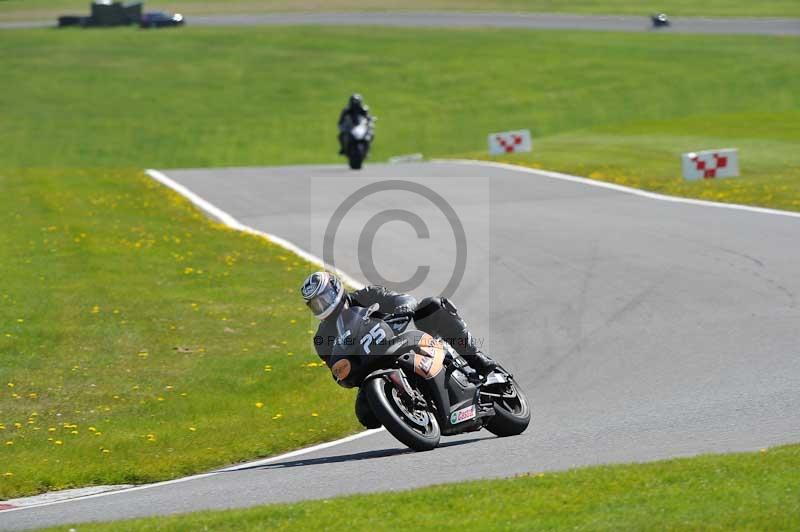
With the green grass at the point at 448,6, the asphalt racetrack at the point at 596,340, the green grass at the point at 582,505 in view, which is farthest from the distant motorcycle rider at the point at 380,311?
the green grass at the point at 448,6

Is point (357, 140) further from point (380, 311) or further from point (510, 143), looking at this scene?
point (380, 311)

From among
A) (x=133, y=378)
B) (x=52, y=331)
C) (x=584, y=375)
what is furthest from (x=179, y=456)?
(x=52, y=331)

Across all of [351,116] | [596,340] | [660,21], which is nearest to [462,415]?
[596,340]

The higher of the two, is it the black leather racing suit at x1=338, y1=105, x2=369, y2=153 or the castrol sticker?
the black leather racing suit at x1=338, y1=105, x2=369, y2=153

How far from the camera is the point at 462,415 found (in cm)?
1046

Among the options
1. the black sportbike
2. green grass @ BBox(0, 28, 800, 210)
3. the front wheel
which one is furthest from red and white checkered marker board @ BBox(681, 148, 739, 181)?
the front wheel

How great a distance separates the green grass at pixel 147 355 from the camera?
37.7 feet

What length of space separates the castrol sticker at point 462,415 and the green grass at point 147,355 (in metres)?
1.82

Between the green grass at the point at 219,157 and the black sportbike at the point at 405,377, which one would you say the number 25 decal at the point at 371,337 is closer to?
the black sportbike at the point at 405,377

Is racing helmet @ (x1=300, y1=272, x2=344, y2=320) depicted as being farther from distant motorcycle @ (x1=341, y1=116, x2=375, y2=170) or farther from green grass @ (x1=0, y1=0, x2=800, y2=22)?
green grass @ (x1=0, y1=0, x2=800, y2=22)

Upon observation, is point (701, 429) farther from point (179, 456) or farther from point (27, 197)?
point (27, 197)

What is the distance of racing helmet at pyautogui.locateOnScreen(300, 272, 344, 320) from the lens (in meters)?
9.91

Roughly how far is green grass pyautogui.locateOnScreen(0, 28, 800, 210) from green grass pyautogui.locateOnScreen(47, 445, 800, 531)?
2205 cm

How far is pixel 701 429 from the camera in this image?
10.1 m
